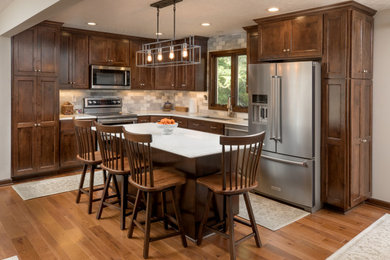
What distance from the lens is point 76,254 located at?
2725mm

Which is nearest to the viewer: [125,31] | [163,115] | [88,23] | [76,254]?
[76,254]

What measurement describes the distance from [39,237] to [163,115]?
358cm

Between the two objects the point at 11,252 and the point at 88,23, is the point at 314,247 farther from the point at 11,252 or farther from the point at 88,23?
the point at 88,23

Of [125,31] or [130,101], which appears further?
[130,101]

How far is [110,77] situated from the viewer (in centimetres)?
595

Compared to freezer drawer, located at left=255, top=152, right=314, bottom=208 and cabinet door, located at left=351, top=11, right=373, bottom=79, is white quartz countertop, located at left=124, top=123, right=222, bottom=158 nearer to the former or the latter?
freezer drawer, located at left=255, top=152, right=314, bottom=208

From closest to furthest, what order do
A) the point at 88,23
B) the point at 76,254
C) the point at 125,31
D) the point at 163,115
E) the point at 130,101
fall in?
the point at 76,254
the point at 88,23
the point at 125,31
the point at 163,115
the point at 130,101

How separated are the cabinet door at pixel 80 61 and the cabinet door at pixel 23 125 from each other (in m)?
0.84

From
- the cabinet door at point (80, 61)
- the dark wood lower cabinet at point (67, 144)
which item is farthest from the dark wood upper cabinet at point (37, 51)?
the dark wood lower cabinet at point (67, 144)

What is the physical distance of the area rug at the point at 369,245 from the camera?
275 centimetres

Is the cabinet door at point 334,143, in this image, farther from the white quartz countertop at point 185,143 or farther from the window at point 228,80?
the window at point 228,80

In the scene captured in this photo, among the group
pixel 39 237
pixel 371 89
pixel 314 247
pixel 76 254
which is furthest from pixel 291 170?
pixel 39 237

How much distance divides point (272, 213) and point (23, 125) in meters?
3.80

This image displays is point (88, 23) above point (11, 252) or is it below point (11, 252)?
above
